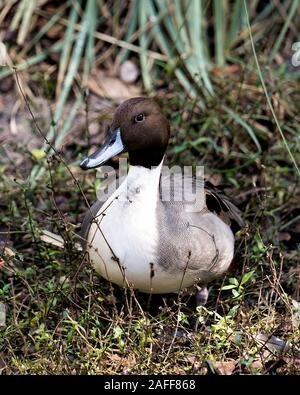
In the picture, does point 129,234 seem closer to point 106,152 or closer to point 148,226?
point 148,226

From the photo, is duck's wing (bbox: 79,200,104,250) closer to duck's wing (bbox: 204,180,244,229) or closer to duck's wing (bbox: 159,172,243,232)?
duck's wing (bbox: 159,172,243,232)

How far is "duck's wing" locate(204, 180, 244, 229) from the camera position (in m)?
3.28

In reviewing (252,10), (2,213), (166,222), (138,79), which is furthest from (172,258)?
(252,10)

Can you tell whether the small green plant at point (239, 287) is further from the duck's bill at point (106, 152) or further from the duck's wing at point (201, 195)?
the duck's bill at point (106, 152)

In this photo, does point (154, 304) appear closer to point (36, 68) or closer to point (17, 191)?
point (17, 191)

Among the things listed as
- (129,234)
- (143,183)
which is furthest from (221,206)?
(129,234)

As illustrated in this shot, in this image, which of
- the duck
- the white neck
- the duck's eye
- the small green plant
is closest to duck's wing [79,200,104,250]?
the duck

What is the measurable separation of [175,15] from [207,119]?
0.75 metres

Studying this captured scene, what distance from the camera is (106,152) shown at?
3.03 metres

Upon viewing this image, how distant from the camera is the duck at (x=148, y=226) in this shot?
2938mm

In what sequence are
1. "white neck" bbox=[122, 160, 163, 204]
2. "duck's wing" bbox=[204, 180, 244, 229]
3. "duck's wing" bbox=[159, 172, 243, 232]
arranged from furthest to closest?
"duck's wing" bbox=[204, 180, 244, 229] → "duck's wing" bbox=[159, 172, 243, 232] → "white neck" bbox=[122, 160, 163, 204]

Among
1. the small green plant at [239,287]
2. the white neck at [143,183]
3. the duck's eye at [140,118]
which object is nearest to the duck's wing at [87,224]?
the white neck at [143,183]

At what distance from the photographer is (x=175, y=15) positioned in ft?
15.2

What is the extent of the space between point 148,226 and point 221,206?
460mm
